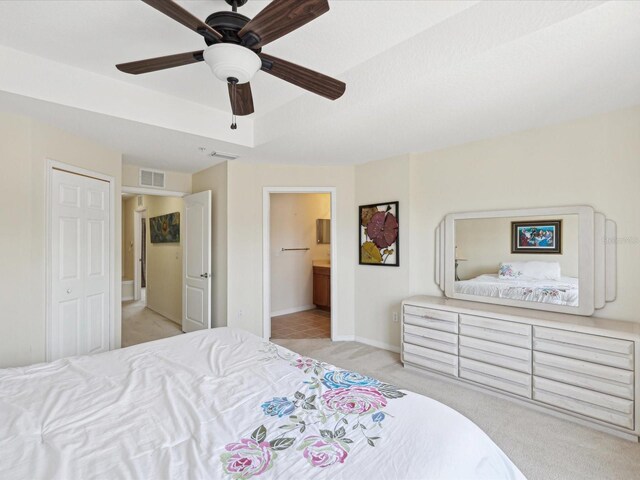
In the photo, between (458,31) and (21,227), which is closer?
(458,31)

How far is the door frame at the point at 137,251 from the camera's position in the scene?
7.27 m

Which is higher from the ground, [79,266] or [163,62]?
[163,62]

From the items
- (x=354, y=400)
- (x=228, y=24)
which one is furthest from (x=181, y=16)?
(x=354, y=400)

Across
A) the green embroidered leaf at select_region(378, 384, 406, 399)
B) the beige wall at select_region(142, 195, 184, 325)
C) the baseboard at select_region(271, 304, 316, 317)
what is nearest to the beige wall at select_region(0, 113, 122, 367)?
the beige wall at select_region(142, 195, 184, 325)

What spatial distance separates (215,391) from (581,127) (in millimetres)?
3245

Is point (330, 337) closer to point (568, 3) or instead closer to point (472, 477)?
point (472, 477)

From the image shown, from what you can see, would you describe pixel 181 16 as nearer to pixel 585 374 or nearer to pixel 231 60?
pixel 231 60

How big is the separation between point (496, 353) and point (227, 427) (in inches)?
94.0

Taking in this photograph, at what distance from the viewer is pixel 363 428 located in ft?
3.83

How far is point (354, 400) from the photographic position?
4.42ft

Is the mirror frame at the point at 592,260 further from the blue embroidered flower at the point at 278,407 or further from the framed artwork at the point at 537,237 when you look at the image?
the blue embroidered flower at the point at 278,407

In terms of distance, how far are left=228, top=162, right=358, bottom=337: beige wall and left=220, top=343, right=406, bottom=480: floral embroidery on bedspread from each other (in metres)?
2.68

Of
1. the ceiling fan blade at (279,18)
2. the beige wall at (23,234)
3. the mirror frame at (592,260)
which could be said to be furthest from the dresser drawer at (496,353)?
the beige wall at (23,234)

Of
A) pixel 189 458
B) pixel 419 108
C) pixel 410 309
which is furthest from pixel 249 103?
pixel 410 309
